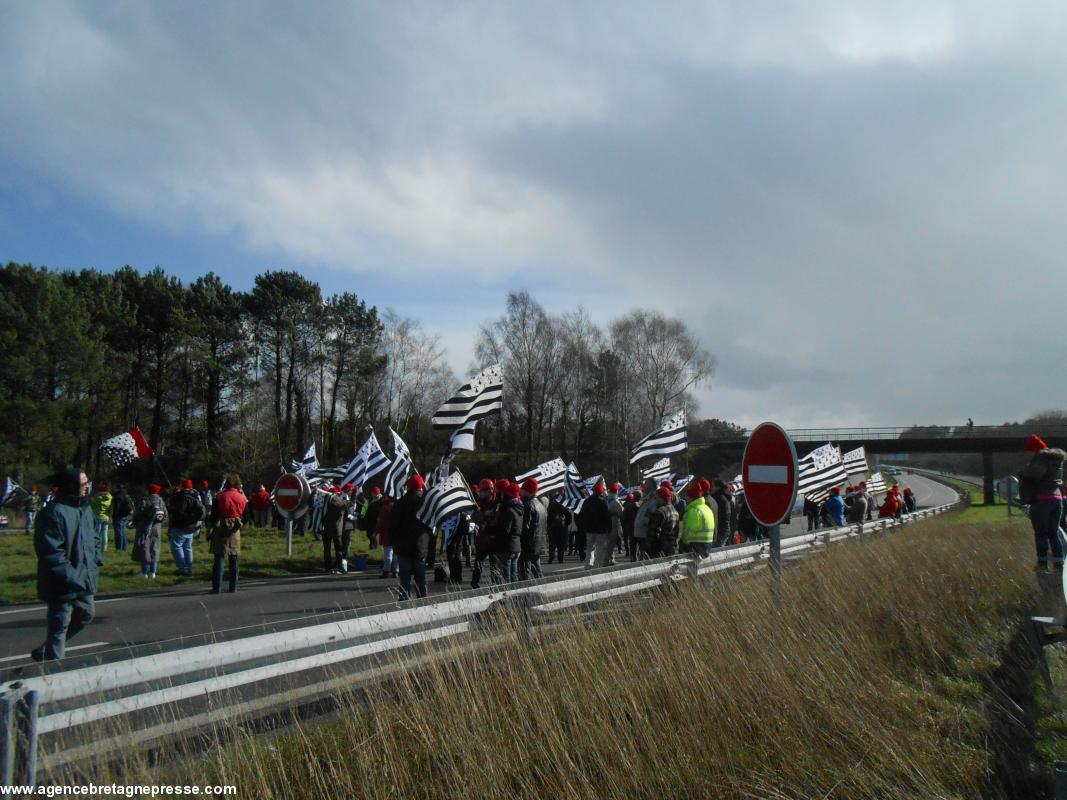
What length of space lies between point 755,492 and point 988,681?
2093 millimetres

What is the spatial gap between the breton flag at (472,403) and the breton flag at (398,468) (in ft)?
7.20

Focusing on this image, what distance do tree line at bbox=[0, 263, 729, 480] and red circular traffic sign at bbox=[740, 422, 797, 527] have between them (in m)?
42.4

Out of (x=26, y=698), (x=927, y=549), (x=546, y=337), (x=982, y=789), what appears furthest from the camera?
(x=546, y=337)

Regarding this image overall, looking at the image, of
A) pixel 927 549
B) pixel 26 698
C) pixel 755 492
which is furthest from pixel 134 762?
pixel 927 549

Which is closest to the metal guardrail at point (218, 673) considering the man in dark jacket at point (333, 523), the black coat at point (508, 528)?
the black coat at point (508, 528)

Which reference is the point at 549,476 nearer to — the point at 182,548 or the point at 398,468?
the point at 398,468

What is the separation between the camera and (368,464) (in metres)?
17.4

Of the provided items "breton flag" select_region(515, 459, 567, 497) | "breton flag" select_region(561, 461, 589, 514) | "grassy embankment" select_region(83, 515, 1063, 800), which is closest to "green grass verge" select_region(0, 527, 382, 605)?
"breton flag" select_region(515, 459, 567, 497)

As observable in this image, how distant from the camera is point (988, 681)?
5734 mm

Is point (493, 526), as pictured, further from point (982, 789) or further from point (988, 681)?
point (982, 789)

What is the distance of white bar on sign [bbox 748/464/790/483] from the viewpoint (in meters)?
6.80

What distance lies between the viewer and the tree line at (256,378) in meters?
44.4

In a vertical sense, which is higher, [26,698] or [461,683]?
[26,698]

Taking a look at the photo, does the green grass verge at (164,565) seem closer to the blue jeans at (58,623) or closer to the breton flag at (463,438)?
the breton flag at (463,438)
